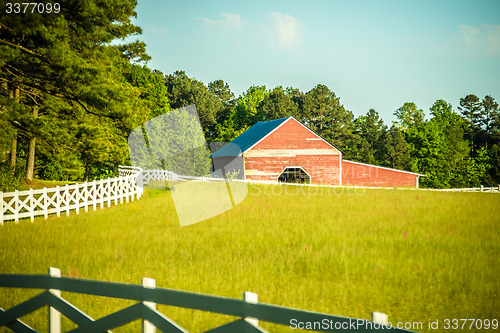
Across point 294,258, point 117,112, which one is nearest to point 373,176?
point 117,112

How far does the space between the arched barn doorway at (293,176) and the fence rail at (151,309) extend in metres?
34.2

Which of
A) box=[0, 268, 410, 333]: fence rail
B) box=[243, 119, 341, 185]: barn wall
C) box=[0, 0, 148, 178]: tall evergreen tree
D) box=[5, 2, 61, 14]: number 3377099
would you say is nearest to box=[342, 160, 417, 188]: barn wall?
box=[243, 119, 341, 185]: barn wall

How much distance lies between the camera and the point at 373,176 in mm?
40844

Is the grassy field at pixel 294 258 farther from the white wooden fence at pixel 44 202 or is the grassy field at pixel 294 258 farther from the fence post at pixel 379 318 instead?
the fence post at pixel 379 318

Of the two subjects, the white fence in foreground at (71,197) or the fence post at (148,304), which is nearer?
the fence post at (148,304)

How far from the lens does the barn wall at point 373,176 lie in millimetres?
39750

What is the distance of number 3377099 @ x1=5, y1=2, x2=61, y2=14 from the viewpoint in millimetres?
16969

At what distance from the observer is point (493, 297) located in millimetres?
7074

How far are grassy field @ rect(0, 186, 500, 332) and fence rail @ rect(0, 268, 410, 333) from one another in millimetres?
2026

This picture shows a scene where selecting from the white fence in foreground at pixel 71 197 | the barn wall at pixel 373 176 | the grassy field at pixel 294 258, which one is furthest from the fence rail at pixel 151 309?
the barn wall at pixel 373 176

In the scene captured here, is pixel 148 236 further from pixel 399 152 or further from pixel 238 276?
pixel 399 152

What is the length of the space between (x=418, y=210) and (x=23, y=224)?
16.2 m

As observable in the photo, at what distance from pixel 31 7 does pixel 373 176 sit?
32.7 m

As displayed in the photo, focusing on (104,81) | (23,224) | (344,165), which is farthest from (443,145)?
(23,224)
